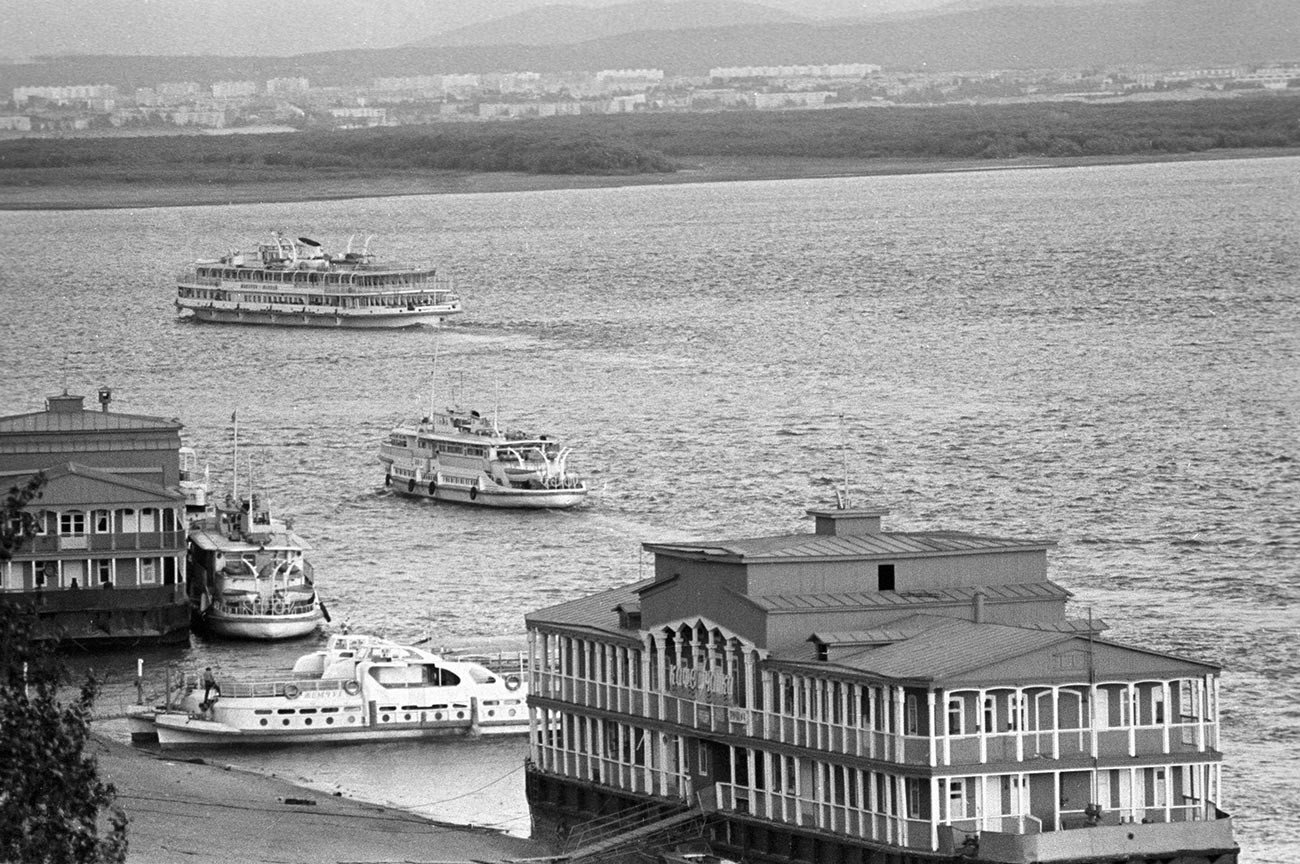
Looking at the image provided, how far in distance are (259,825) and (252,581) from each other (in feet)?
85.7

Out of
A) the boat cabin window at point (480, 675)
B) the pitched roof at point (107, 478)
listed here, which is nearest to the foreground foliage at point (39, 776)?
the boat cabin window at point (480, 675)

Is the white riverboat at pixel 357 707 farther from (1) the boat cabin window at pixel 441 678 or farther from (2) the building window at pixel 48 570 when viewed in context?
(2) the building window at pixel 48 570

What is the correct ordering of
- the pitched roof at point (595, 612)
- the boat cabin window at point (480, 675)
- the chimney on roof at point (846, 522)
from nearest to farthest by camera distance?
the chimney on roof at point (846, 522), the pitched roof at point (595, 612), the boat cabin window at point (480, 675)

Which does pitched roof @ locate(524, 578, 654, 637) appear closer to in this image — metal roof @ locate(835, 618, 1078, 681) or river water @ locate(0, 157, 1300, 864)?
river water @ locate(0, 157, 1300, 864)

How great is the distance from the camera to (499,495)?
109m

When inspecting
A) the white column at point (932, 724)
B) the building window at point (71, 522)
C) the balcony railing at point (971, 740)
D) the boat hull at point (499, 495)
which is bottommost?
the boat hull at point (499, 495)

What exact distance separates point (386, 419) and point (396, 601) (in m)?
57.6

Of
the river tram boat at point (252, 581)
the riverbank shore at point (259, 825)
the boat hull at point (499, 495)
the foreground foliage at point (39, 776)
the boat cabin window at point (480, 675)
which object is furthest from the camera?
the boat hull at point (499, 495)

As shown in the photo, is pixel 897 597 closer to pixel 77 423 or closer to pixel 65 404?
pixel 77 423

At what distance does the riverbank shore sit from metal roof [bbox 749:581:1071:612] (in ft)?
20.9

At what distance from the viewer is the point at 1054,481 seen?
108m

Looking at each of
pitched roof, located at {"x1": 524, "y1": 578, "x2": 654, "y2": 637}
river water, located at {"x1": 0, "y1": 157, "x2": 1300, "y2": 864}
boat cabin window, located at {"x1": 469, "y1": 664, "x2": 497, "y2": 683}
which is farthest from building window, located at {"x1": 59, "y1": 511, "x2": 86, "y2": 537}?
pitched roof, located at {"x1": 524, "y1": 578, "x2": 654, "y2": 637}

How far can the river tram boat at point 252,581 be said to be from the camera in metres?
79.4

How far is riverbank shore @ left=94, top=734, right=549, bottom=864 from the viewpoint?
51656mm
